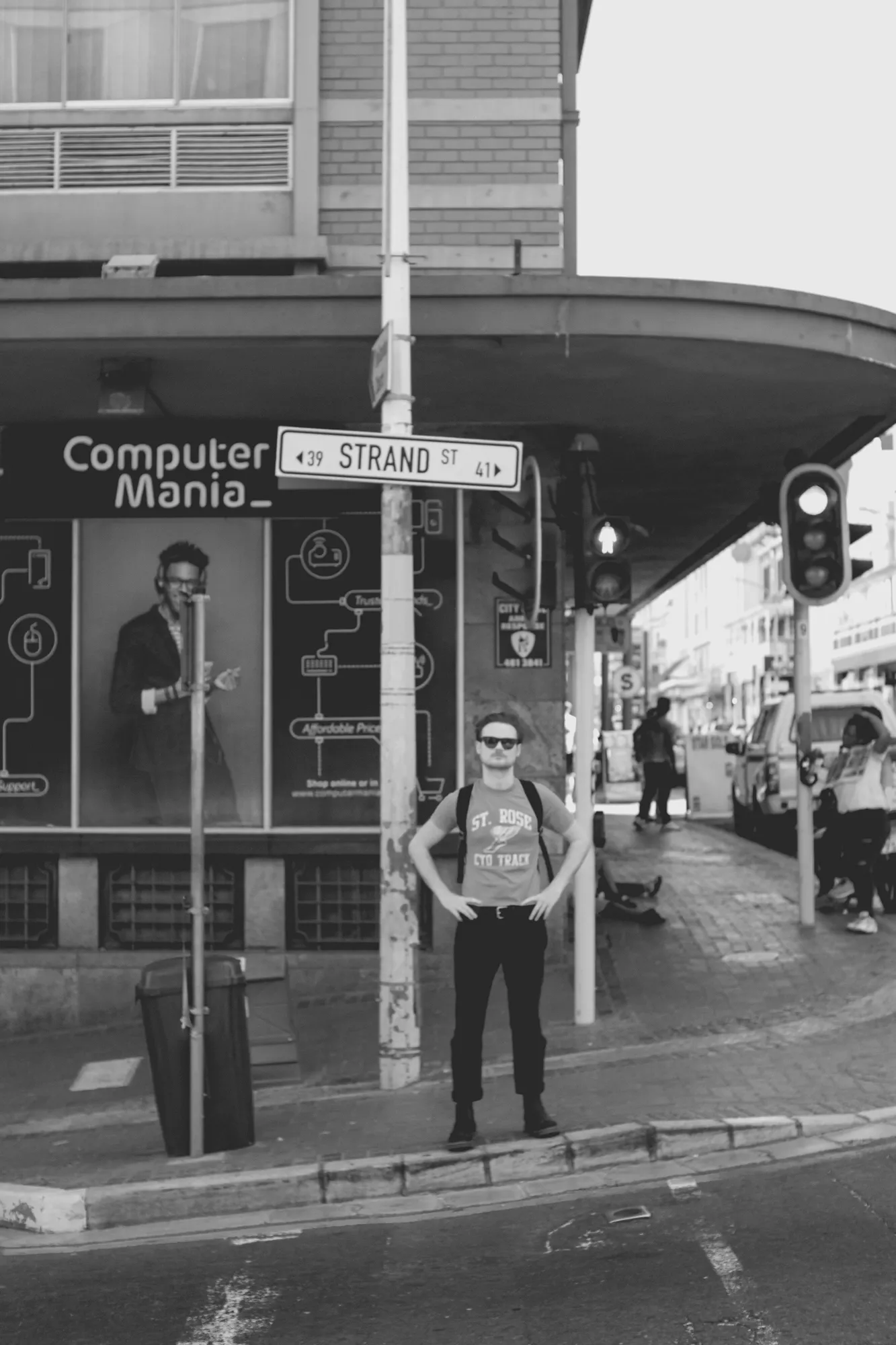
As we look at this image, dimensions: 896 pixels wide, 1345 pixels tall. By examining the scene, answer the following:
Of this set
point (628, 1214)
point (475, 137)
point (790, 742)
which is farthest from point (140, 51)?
point (790, 742)

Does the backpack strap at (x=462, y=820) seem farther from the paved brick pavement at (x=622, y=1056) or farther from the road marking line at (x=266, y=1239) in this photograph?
the road marking line at (x=266, y=1239)

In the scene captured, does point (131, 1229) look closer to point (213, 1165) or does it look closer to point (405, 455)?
point (213, 1165)

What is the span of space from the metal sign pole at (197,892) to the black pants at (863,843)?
6.31 m

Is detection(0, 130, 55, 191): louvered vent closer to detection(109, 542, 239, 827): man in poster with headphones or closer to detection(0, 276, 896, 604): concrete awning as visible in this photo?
detection(0, 276, 896, 604): concrete awning

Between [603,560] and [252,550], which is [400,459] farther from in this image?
[252,550]

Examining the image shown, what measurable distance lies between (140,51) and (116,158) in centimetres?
82

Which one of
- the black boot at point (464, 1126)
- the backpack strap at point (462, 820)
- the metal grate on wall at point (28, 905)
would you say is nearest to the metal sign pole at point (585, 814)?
the backpack strap at point (462, 820)

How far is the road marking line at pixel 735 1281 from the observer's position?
4.57 m

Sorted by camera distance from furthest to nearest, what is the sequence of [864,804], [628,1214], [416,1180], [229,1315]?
[864,804] < [416,1180] < [628,1214] < [229,1315]

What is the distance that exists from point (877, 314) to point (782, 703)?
38.3ft

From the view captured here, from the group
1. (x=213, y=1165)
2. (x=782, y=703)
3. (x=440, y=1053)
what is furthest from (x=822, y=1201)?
(x=782, y=703)

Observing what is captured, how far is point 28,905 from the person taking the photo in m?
11.1

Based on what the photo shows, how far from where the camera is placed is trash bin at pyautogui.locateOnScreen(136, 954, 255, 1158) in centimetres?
698

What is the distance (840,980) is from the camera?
33.5ft
